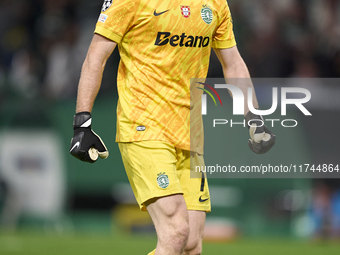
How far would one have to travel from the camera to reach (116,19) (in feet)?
13.7

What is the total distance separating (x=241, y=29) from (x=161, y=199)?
8018mm

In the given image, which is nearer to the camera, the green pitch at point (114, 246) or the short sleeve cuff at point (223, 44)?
the short sleeve cuff at point (223, 44)

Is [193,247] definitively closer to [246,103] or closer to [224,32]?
[246,103]

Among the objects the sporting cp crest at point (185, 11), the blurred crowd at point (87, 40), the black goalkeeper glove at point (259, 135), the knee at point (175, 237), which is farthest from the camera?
the blurred crowd at point (87, 40)

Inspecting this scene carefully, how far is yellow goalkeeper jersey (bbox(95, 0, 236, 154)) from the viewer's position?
421 cm

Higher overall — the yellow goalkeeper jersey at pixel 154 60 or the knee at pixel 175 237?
the yellow goalkeeper jersey at pixel 154 60

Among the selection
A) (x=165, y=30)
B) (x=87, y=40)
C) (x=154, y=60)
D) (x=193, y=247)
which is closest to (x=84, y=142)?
(x=154, y=60)

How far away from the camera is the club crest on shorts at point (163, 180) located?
13.4ft

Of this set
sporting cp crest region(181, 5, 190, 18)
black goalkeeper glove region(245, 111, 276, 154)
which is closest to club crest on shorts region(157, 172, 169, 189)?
black goalkeeper glove region(245, 111, 276, 154)

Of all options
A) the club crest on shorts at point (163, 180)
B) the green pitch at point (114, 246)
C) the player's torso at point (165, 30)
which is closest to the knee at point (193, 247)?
the club crest on shorts at point (163, 180)

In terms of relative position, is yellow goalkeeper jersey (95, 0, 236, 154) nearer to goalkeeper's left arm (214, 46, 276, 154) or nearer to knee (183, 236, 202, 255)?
goalkeeper's left arm (214, 46, 276, 154)

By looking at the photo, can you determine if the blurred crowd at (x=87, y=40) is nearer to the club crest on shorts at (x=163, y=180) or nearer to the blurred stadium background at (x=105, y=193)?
the blurred stadium background at (x=105, y=193)

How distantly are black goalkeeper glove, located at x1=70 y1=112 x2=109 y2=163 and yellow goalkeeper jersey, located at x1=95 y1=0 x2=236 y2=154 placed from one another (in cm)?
22

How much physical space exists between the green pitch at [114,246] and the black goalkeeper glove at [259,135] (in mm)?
3837
